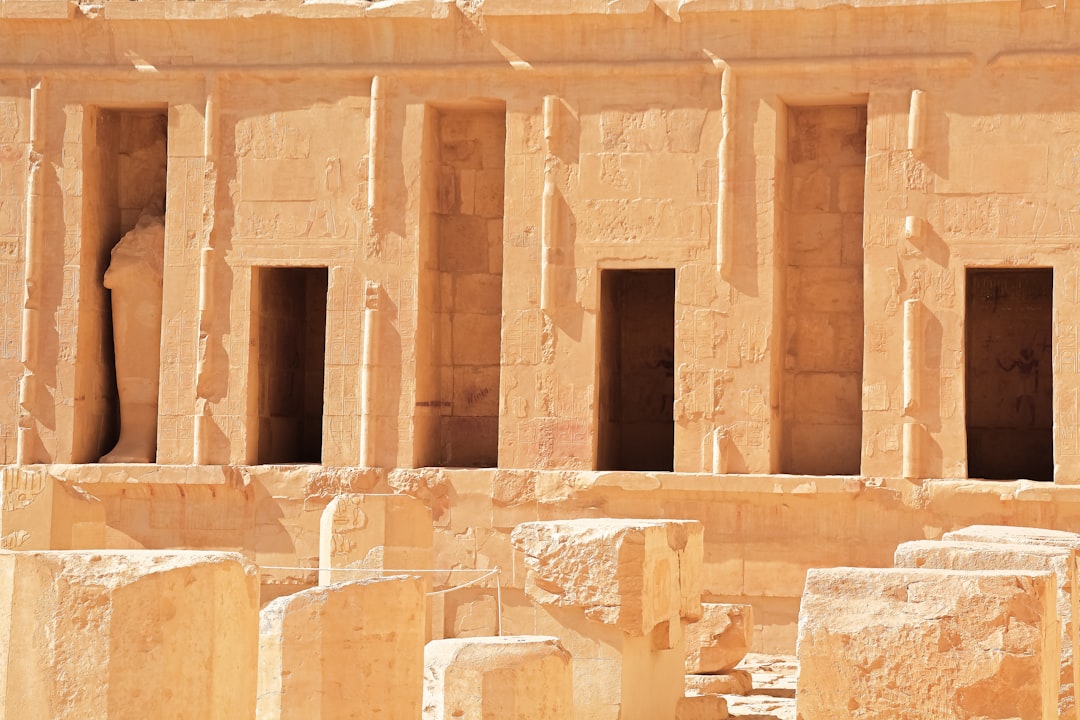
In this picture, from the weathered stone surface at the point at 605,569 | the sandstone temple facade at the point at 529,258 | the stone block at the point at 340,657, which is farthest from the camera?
the sandstone temple facade at the point at 529,258

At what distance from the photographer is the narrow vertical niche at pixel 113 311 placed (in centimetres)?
1328

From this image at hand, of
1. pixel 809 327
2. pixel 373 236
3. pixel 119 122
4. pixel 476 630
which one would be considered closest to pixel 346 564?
pixel 476 630

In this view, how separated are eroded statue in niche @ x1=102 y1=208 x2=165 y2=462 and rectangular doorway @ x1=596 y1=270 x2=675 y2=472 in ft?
13.2

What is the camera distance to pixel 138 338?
13469mm

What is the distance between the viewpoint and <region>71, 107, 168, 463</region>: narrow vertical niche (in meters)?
13.3

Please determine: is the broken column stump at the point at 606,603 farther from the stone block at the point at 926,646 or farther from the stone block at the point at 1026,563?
the stone block at the point at 926,646

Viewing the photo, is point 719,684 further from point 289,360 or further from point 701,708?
point 289,360

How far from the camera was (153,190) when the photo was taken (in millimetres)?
13961

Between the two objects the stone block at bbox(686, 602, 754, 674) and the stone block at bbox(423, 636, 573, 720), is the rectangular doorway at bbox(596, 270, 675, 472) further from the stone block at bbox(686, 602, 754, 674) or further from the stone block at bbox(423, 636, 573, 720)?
the stone block at bbox(423, 636, 573, 720)

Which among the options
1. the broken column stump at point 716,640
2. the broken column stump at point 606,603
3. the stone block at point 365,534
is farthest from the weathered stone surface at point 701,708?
the stone block at point 365,534

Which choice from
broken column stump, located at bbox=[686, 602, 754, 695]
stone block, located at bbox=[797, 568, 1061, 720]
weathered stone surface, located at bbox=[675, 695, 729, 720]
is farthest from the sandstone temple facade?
stone block, located at bbox=[797, 568, 1061, 720]

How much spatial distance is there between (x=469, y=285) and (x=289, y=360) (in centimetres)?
196

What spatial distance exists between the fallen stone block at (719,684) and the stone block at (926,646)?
4434 mm

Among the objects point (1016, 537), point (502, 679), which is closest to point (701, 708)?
point (1016, 537)
